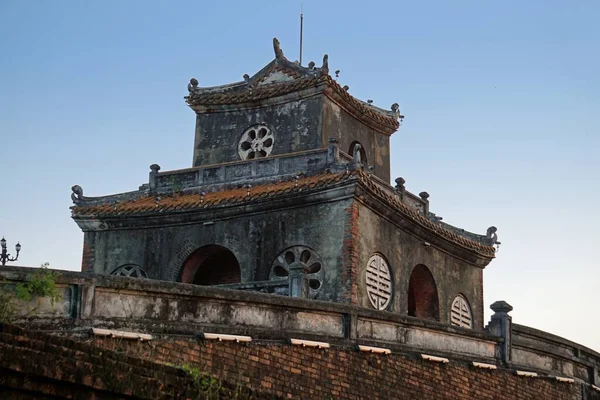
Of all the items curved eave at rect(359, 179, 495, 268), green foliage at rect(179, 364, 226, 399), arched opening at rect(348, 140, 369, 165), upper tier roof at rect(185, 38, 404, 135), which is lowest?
green foliage at rect(179, 364, 226, 399)

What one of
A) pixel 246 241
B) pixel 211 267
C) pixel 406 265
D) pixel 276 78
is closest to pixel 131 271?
pixel 211 267

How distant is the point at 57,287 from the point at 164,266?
1159cm

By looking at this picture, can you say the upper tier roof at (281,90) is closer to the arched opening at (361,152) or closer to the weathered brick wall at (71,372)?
the arched opening at (361,152)

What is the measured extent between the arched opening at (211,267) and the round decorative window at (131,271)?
1034 millimetres

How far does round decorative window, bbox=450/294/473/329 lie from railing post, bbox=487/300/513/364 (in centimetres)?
638

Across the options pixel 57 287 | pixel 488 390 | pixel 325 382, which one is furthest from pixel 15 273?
pixel 488 390

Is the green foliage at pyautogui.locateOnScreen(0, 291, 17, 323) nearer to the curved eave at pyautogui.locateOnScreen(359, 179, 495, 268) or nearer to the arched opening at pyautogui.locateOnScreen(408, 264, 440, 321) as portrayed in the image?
the curved eave at pyautogui.locateOnScreen(359, 179, 495, 268)

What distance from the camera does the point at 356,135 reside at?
2675cm

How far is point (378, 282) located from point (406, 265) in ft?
5.19

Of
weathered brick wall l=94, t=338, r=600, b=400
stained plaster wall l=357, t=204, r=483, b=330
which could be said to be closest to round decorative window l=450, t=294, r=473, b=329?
stained plaster wall l=357, t=204, r=483, b=330

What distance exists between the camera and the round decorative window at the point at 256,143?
25766 millimetres

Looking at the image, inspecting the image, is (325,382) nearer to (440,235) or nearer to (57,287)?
(57,287)

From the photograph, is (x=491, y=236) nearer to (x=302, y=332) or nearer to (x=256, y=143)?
(x=256, y=143)

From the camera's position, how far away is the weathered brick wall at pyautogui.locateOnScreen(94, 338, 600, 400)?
516 inches
